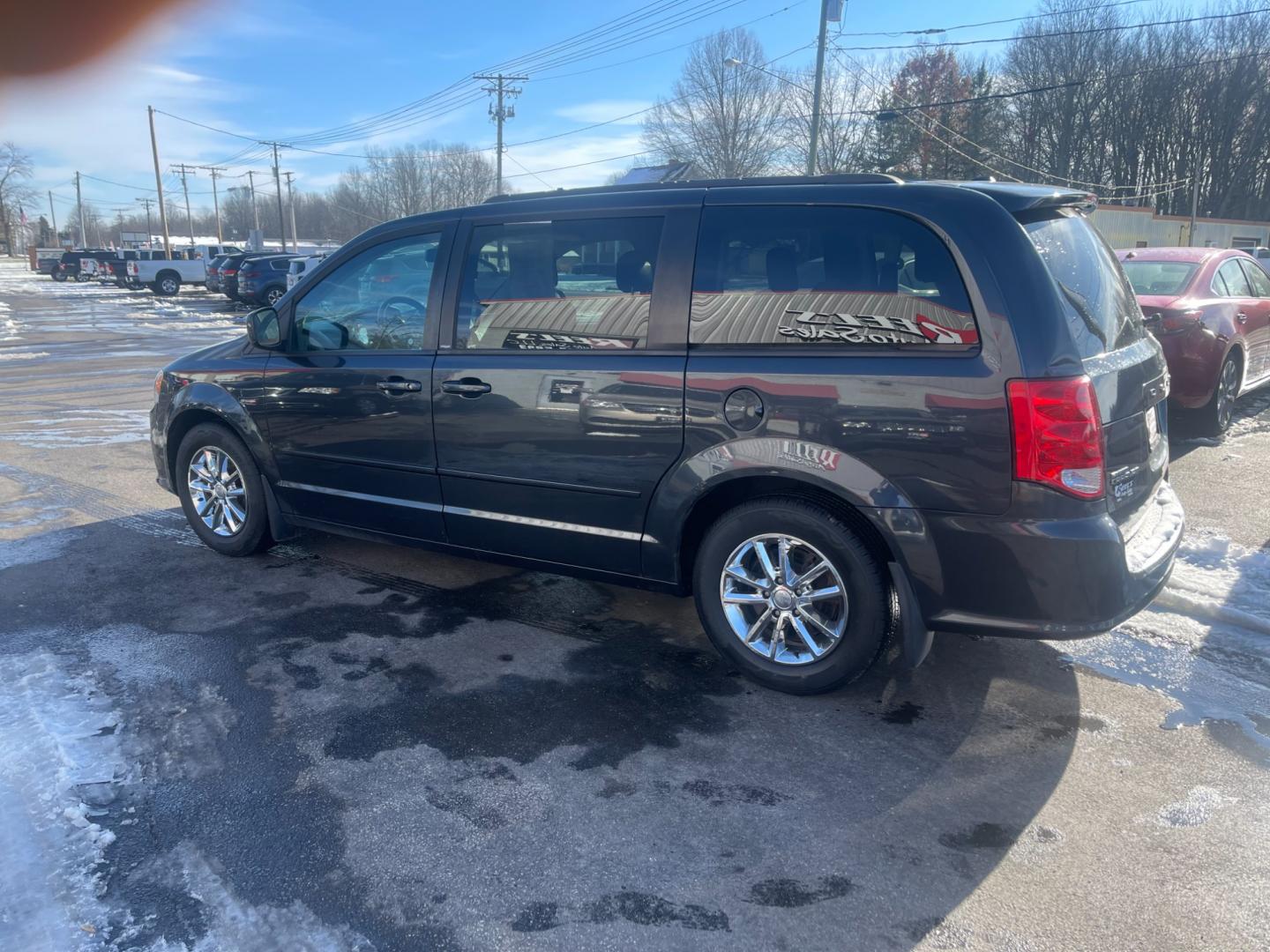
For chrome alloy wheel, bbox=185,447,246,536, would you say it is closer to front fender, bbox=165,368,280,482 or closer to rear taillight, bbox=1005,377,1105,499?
front fender, bbox=165,368,280,482

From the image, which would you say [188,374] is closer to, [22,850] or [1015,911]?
[22,850]

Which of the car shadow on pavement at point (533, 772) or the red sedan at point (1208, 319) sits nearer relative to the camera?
the car shadow on pavement at point (533, 772)

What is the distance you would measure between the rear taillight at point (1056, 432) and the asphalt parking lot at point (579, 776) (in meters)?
1.02

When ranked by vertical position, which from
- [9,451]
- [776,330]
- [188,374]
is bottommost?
[9,451]

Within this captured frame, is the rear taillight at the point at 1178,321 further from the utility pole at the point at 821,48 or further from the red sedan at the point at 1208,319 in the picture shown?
the utility pole at the point at 821,48

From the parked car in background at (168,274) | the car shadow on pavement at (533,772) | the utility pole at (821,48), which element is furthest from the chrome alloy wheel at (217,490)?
the parked car in background at (168,274)

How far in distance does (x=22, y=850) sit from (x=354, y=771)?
0.95 m

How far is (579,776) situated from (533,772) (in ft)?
Answer: 0.53

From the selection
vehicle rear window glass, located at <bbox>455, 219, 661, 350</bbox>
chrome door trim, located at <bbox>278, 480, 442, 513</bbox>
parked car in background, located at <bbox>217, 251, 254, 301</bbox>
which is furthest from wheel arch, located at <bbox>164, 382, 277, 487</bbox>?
parked car in background, located at <bbox>217, 251, 254, 301</bbox>

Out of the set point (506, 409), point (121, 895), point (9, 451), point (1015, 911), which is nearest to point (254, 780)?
point (121, 895)

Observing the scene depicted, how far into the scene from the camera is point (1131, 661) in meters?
3.88

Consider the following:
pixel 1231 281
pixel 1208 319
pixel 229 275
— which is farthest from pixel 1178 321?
pixel 229 275

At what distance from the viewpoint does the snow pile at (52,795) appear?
2.37m

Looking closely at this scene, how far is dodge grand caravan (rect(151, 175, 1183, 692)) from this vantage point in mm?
2961
